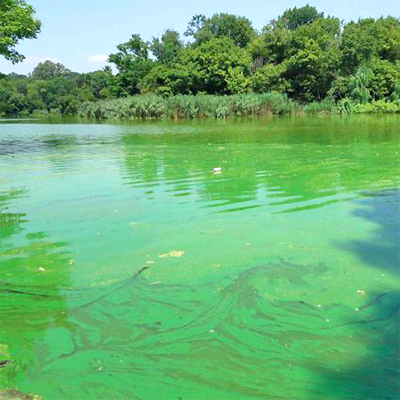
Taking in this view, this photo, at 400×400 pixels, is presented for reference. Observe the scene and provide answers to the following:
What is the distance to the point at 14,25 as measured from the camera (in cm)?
1789

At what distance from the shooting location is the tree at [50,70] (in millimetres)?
121331

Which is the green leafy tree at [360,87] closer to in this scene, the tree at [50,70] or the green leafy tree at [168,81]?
the green leafy tree at [168,81]

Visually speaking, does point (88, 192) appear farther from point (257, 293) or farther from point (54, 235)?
point (257, 293)

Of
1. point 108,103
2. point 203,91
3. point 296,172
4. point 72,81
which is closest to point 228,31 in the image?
point 203,91

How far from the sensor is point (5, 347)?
2.89m

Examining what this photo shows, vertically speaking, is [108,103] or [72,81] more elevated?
[72,81]

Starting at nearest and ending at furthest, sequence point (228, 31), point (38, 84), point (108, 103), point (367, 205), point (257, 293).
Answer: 1. point (257, 293)
2. point (367, 205)
3. point (108, 103)
4. point (228, 31)
5. point (38, 84)

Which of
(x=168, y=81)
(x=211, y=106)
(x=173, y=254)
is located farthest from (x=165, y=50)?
(x=173, y=254)

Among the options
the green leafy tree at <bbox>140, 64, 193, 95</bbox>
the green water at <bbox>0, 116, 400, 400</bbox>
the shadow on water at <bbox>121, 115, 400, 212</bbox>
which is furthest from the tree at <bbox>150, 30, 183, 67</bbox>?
the green water at <bbox>0, 116, 400, 400</bbox>

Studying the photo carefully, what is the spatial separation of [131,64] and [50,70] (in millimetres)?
77388

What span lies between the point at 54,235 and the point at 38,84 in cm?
8462

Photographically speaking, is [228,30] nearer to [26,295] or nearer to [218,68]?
[218,68]

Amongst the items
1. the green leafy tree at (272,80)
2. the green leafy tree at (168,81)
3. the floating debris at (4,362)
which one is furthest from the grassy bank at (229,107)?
the floating debris at (4,362)

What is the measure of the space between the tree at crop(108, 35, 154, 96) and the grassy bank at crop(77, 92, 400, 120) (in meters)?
15.7
